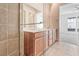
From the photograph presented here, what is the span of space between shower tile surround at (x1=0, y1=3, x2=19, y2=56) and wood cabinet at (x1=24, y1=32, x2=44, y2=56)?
106mm

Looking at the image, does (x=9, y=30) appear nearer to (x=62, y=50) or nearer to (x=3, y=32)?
(x=3, y=32)

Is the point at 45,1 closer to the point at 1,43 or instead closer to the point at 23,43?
the point at 23,43

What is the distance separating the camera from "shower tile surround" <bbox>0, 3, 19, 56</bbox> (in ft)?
3.98

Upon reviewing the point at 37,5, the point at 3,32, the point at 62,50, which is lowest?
the point at 62,50

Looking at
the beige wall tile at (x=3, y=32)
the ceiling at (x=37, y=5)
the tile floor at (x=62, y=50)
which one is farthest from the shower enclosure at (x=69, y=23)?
the beige wall tile at (x=3, y=32)

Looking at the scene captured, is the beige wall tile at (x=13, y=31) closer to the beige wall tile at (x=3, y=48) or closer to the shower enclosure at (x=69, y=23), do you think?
the beige wall tile at (x=3, y=48)

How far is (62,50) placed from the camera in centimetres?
125

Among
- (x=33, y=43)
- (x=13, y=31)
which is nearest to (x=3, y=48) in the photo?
(x=13, y=31)

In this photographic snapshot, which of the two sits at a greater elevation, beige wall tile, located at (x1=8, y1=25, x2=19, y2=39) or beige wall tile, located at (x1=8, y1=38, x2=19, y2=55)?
beige wall tile, located at (x1=8, y1=25, x2=19, y2=39)

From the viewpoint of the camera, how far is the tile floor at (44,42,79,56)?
1235 mm

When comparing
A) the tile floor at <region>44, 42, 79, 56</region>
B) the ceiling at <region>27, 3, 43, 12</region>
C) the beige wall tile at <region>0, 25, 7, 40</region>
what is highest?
the ceiling at <region>27, 3, 43, 12</region>

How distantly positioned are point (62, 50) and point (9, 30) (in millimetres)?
588

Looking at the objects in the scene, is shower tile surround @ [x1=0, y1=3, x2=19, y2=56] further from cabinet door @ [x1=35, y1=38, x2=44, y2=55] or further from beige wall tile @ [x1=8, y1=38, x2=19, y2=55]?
cabinet door @ [x1=35, y1=38, x2=44, y2=55]

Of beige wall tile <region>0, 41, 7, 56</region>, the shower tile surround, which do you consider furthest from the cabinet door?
beige wall tile <region>0, 41, 7, 56</region>
